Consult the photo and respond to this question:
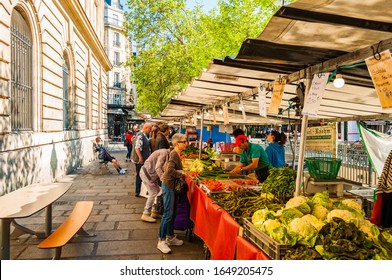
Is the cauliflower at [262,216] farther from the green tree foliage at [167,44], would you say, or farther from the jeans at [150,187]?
the green tree foliage at [167,44]

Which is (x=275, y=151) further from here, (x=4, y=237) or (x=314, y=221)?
(x=4, y=237)

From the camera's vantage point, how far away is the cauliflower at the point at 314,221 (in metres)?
2.96

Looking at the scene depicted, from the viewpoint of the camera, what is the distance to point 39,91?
1084cm

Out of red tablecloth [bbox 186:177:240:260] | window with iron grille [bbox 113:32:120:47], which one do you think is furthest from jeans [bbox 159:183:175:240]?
window with iron grille [bbox 113:32:120:47]

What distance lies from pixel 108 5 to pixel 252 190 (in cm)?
6689

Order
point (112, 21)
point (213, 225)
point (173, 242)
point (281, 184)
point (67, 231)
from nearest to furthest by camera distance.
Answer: point (281, 184) → point (213, 225) → point (67, 231) → point (173, 242) → point (112, 21)

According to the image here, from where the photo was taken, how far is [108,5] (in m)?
64.7

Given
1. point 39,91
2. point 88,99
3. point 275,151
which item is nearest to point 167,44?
point 88,99

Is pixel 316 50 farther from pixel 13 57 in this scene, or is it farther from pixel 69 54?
pixel 69 54

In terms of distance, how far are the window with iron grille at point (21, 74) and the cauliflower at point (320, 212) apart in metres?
8.01

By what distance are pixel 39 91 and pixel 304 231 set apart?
10116mm

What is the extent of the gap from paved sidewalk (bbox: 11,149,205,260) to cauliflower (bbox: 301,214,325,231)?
2.61 m
